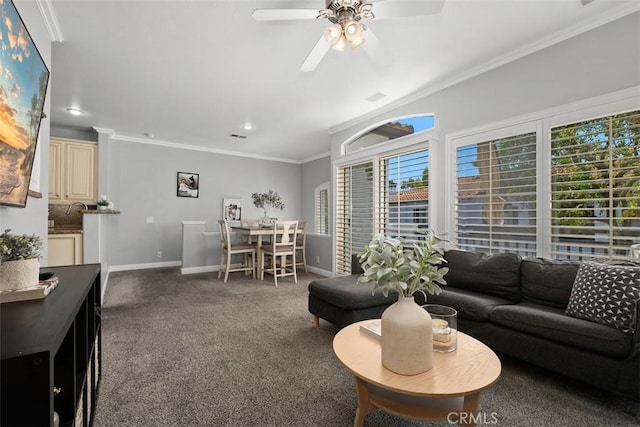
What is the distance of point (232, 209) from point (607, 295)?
6.59 meters

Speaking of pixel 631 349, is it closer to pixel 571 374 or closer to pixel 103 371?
pixel 571 374

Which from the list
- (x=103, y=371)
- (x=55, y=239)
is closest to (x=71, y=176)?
(x=55, y=239)

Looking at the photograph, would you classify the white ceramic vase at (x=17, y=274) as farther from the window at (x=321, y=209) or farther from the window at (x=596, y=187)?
the window at (x=321, y=209)

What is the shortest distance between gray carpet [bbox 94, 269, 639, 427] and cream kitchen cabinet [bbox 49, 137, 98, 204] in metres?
2.60

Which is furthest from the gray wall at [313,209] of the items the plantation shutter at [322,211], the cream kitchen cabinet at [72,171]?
the cream kitchen cabinet at [72,171]

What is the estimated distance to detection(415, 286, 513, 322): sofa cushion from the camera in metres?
2.35

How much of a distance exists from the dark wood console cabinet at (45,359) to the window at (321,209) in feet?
20.2

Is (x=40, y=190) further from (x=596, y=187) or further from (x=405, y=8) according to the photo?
(x=596, y=187)

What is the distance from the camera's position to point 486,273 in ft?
8.88

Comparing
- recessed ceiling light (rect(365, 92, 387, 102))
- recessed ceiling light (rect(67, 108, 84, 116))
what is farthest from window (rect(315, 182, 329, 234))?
recessed ceiling light (rect(67, 108, 84, 116))

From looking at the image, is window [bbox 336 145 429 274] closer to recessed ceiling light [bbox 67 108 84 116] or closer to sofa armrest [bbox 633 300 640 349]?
sofa armrest [bbox 633 300 640 349]

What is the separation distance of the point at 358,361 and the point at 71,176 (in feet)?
18.8

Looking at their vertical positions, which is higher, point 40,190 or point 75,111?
point 75,111

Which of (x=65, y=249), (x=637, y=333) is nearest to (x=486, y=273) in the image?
(x=637, y=333)
